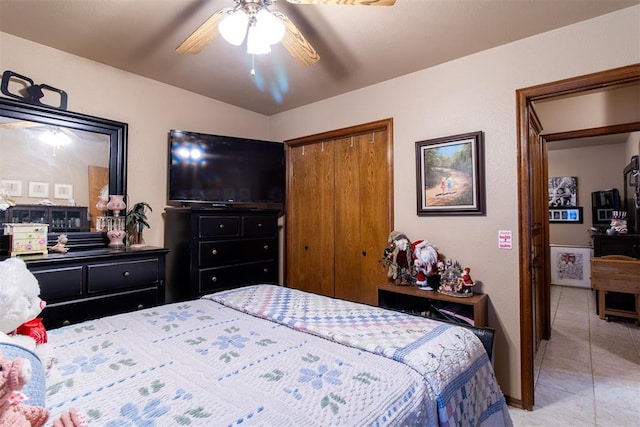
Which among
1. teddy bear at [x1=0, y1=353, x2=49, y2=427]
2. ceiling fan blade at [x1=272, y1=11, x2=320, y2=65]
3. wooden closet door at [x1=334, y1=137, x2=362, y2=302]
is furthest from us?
wooden closet door at [x1=334, y1=137, x2=362, y2=302]

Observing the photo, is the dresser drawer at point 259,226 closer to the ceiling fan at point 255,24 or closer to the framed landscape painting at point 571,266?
the ceiling fan at point 255,24

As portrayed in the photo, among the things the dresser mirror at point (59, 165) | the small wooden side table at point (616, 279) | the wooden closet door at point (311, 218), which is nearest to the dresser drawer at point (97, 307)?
the dresser mirror at point (59, 165)

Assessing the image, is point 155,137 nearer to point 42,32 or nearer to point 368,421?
point 42,32

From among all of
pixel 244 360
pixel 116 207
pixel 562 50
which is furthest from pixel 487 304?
pixel 116 207

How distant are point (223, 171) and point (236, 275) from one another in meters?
1.01

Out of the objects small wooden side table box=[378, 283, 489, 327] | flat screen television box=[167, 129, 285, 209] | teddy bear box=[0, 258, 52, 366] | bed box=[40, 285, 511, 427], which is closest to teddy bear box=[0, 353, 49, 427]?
bed box=[40, 285, 511, 427]

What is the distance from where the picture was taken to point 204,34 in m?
1.73

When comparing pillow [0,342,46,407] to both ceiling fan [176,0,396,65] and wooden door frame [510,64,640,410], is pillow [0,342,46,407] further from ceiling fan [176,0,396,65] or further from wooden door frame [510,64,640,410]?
wooden door frame [510,64,640,410]

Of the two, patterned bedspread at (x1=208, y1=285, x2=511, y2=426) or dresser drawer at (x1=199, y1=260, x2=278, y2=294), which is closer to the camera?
patterned bedspread at (x1=208, y1=285, x2=511, y2=426)

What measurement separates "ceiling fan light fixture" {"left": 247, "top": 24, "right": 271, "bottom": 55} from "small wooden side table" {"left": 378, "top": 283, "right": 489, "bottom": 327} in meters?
1.86

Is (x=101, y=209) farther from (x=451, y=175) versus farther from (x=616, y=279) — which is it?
(x=616, y=279)

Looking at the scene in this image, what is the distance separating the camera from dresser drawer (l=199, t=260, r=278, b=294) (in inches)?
109

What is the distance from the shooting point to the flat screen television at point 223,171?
9.50 feet

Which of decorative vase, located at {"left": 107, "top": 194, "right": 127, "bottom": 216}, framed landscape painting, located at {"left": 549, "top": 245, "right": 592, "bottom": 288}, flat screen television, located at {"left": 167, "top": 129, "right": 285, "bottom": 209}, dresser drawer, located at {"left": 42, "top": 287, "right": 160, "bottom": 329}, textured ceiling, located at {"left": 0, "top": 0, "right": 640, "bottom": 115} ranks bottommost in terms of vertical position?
framed landscape painting, located at {"left": 549, "top": 245, "right": 592, "bottom": 288}
